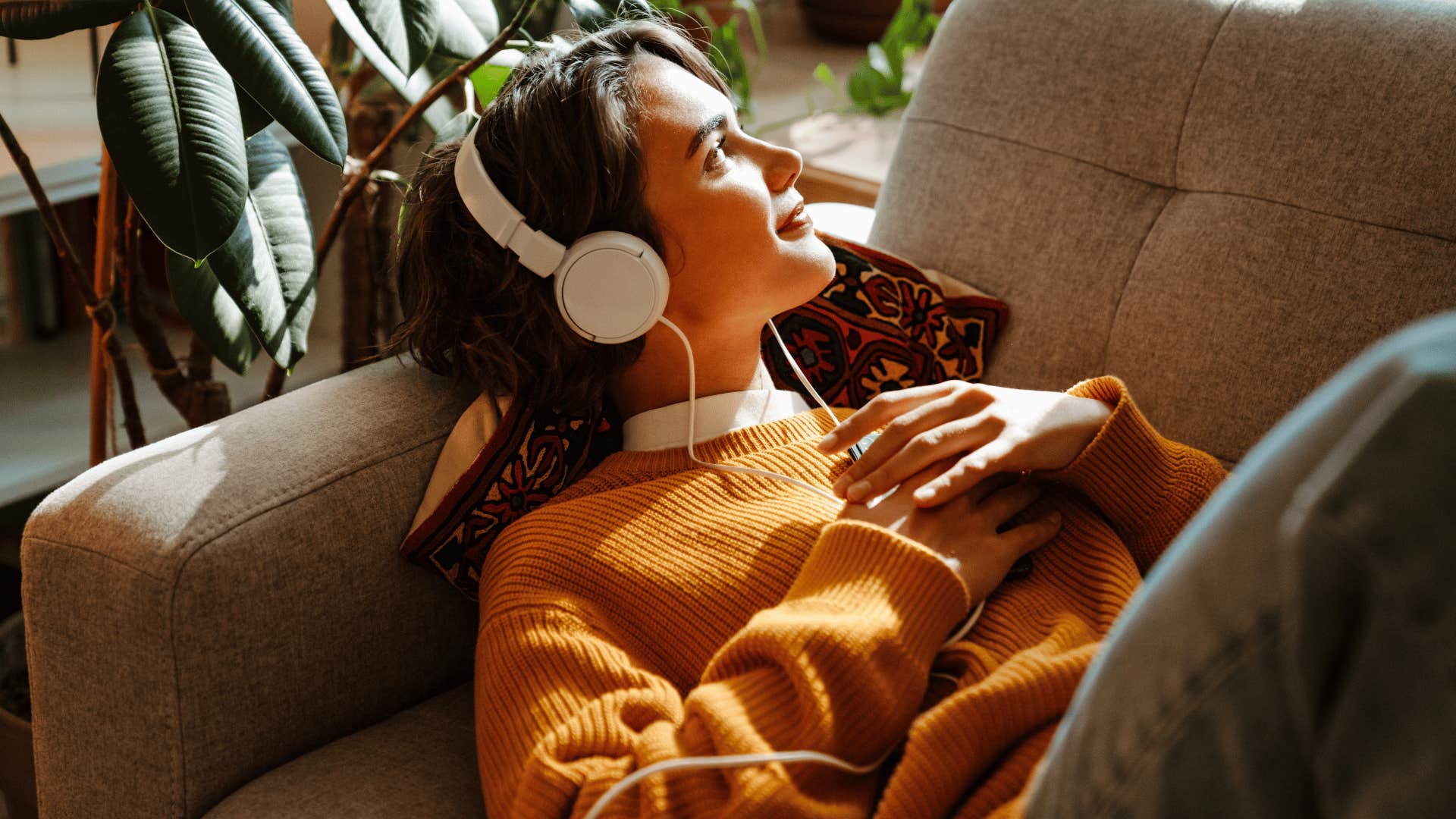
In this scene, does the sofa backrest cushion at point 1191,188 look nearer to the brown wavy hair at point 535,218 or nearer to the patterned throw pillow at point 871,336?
the patterned throw pillow at point 871,336

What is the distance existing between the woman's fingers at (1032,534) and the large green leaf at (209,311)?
0.73m

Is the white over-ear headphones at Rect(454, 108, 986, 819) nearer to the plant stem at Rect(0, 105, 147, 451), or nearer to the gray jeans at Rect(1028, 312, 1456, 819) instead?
the plant stem at Rect(0, 105, 147, 451)

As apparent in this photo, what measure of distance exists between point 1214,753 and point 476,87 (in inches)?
42.2

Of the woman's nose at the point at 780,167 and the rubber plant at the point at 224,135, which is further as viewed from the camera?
the woman's nose at the point at 780,167

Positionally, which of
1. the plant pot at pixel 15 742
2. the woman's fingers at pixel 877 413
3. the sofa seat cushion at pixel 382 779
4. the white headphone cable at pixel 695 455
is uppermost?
the woman's fingers at pixel 877 413

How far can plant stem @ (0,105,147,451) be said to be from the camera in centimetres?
114

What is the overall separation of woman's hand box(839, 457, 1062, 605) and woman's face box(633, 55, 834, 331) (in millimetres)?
211

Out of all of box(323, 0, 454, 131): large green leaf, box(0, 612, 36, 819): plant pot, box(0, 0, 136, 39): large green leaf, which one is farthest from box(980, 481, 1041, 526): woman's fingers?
box(0, 612, 36, 819): plant pot

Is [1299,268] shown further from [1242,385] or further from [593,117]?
[593,117]

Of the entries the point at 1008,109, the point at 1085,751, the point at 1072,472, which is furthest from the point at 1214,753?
the point at 1008,109

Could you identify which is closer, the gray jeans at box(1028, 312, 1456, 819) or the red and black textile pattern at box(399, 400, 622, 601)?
the gray jeans at box(1028, 312, 1456, 819)

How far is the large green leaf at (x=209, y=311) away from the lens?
3.68 feet

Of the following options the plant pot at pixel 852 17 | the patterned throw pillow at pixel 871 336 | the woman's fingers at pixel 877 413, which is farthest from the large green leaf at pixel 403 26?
the plant pot at pixel 852 17

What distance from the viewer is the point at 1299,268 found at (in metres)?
1.14
